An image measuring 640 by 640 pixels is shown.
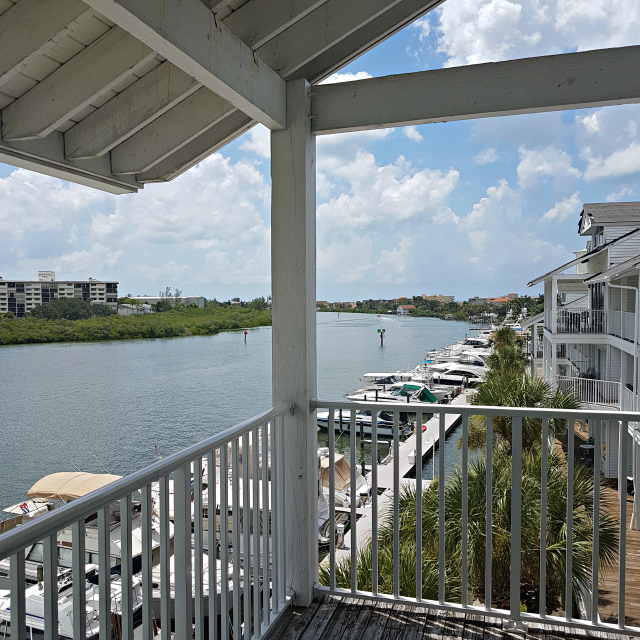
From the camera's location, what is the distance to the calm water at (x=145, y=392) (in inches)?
687

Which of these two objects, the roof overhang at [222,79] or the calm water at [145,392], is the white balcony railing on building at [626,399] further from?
the roof overhang at [222,79]

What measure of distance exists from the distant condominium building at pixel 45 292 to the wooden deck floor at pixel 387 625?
2730mm

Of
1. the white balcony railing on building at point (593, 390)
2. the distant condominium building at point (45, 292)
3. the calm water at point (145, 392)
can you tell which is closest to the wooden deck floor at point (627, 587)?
the white balcony railing on building at point (593, 390)

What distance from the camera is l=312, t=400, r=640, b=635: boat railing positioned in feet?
6.80

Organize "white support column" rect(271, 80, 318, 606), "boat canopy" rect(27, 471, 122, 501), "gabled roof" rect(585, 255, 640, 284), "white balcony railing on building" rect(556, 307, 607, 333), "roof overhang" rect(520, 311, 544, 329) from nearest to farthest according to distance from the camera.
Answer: "white support column" rect(271, 80, 318, 606) → "gabled roof" rect(585, 255, 640, 284) → "boat canopy" rect(27, 471, 122, 501) → "white balcony railing on building" rect(556, 307, 607, 333) → "roof overhang" rect(520, 311, 544, 329)

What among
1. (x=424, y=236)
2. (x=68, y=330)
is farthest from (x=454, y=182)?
(x=68, y=330)

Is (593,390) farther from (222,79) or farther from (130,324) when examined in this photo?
(222,79)

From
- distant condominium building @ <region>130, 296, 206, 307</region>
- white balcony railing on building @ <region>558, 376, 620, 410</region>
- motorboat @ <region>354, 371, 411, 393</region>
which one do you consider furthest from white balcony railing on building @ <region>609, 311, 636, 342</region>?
motorboat @ <region>354, 371, 411, 393</region>

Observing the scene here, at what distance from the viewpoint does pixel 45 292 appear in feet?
13.3

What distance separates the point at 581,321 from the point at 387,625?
10.4 m

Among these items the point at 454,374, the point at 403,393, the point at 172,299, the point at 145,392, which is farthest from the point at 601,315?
the point at 145,392

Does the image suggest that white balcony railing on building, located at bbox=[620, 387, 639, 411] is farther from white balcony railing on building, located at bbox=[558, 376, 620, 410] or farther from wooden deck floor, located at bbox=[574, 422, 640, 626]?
wooden deck floor, located at bbox=[574, 422, 640, 626]

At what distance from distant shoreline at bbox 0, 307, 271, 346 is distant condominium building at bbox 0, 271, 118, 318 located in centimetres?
23

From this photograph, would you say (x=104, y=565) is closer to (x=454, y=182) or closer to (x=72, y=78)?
(x=72, y=78)
